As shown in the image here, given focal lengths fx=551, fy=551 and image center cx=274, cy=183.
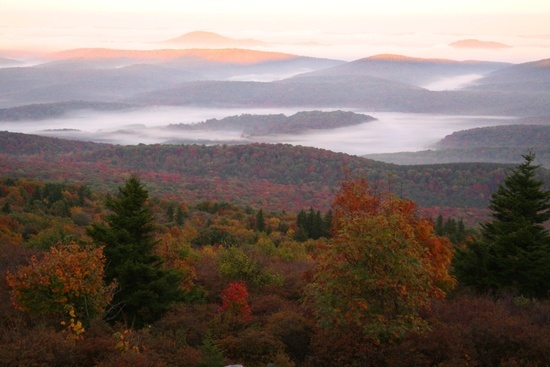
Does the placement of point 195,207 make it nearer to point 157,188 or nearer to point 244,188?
point 157,188

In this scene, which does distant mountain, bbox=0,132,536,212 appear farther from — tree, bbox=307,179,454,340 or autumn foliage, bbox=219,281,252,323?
tree, bbox=307,179,454,340

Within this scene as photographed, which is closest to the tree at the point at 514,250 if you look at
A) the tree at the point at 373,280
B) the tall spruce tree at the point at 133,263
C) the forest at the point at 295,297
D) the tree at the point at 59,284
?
the forest at the point at 295,297

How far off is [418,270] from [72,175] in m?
74.0

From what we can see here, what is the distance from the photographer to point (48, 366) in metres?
11.0

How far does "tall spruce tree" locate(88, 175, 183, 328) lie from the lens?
1576 centimetres

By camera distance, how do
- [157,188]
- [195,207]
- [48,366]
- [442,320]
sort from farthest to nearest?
[157,188] → [195,207] → [442,320] → [48,366]

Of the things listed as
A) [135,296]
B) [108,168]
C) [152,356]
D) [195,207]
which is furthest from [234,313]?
[108,168]

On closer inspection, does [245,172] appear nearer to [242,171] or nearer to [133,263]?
[242,171]

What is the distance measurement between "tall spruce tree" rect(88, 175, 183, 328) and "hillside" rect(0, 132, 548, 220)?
5148 centimetres

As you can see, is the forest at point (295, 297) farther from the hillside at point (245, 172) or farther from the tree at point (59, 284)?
the hillside at point (245, 172)

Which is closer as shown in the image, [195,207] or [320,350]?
[320,350]

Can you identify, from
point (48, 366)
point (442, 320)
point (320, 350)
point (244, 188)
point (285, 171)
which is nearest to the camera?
point (48, 366)

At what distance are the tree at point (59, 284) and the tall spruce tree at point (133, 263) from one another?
1.86 m

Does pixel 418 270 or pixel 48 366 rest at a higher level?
pixel 418 270
